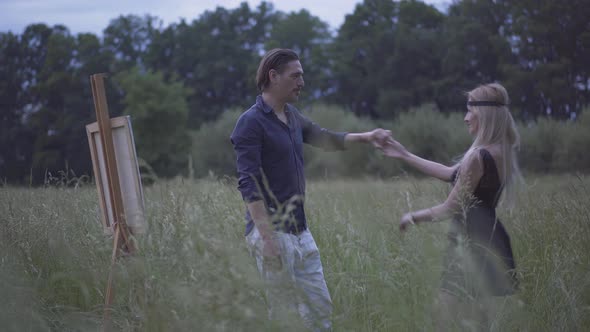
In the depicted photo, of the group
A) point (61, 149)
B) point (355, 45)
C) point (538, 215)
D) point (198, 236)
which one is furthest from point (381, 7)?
point (198, 236)

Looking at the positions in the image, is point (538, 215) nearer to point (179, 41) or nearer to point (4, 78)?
point (4, 78)

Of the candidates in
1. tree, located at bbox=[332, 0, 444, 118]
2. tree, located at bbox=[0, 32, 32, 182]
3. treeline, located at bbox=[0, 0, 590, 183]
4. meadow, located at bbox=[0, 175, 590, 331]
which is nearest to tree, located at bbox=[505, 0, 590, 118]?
treeline, located at bbox=[0, 0, 590, 183]

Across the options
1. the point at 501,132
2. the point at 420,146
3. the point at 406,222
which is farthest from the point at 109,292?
the point at 420,146

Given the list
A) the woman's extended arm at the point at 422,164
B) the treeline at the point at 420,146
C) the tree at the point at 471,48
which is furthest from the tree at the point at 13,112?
the woman's extended arm at the point at 422,164

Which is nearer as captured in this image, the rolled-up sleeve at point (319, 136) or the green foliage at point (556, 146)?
the rolled-up sleeve at point (319, 136)

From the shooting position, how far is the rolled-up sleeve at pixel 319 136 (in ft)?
13.3

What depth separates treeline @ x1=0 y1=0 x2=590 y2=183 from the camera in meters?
28.6

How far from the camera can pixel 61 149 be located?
40.2 meters

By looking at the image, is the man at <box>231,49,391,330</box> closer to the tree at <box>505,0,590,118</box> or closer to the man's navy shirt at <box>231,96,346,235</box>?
the man's navy shirt at <box>231,96,346,235</box>

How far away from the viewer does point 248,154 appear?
3428 millimetres

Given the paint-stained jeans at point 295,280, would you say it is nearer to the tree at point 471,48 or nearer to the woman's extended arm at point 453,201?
the woman's extended arm at point 453,201

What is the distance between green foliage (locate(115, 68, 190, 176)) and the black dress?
132ft

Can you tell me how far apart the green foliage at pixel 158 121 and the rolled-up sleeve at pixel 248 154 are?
39963mm

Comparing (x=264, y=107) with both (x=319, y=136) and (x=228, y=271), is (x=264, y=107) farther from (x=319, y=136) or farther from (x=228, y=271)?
(x=228, y=271)
